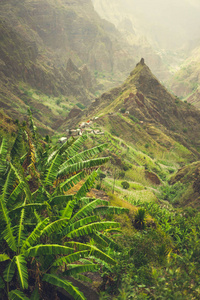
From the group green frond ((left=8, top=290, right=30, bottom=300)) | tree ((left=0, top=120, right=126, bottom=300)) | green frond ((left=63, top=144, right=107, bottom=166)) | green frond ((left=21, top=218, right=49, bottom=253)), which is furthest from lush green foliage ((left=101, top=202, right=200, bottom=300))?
green frond ((left=63, top=144, right=107, bottom=166))

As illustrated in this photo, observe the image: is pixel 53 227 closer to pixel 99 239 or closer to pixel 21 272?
pixel 21 272

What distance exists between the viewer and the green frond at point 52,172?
8414mm

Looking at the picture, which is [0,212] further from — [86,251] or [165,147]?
[165,147]

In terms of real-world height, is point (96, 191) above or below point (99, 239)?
below

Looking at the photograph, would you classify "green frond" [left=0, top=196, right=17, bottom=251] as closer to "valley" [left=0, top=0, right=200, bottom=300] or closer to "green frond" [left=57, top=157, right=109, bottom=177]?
"valley" [left=0, top=0, right=200, bottom=300]

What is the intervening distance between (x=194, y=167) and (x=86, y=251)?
50271 millimetres

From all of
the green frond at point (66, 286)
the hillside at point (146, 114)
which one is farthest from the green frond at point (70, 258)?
the hillside at point (146, 114)

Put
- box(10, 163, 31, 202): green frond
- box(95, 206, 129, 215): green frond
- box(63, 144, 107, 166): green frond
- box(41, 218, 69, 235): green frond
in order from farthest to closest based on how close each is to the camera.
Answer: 1. box(63, 144, 107, 166): green frond
2. box(95, 206, 129, 215): green frond
3. box(10, 163, 31, 202): green frond
4. box(41, 218, 69, 235): green frond

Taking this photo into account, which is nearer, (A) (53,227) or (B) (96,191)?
(A) (53,227)

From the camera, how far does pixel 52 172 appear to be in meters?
8.66

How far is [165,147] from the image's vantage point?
74250 mm

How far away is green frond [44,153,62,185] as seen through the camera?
8.41 m

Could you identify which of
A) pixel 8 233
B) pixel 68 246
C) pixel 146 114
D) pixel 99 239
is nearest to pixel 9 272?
pixel 8 233

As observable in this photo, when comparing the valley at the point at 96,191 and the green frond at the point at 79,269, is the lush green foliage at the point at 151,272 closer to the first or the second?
the valley at the point at 96,191
